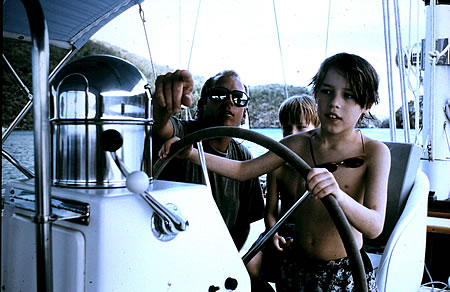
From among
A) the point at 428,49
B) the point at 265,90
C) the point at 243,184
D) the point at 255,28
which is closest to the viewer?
the point at 243,184

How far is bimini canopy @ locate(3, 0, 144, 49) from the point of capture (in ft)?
6.40

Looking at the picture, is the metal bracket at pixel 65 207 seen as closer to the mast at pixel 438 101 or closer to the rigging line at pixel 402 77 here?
the rigging line at pixel 402 77

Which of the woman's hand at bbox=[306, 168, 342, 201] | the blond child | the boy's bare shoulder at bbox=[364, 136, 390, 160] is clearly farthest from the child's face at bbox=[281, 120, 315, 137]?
the woman's hand at bbox=[306, 168, 342, 201]

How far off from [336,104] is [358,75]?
107 mm

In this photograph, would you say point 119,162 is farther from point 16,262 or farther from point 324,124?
point 324,124

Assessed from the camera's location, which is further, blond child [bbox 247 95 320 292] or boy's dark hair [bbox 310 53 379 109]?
blond child [bbox 247 95 320 292]

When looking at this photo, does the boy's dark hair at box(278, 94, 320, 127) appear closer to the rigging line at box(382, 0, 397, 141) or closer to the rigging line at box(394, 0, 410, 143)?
the rigging line at box(382, 0, 397, 141)

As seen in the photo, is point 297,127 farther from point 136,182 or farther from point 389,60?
point 136,182

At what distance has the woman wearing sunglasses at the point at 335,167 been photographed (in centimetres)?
127

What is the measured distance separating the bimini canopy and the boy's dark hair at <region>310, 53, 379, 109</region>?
1.32m

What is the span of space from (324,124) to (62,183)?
879mm

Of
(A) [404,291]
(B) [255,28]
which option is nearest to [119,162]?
(A) [404,291]

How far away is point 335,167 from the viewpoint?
1259mm

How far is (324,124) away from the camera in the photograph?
1.34 metres
